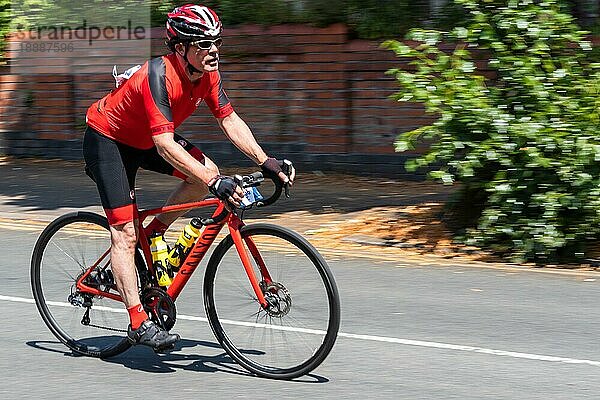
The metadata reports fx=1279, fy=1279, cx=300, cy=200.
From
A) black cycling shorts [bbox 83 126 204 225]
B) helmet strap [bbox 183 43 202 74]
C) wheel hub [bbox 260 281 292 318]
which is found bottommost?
wheel hub [bbox 260 281 292 318]

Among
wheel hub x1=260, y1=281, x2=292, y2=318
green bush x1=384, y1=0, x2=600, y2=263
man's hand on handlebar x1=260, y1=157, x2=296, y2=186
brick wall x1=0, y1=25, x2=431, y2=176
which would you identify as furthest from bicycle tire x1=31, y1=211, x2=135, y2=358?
brick wall x1=0, y1=25, x2=431, y2=176

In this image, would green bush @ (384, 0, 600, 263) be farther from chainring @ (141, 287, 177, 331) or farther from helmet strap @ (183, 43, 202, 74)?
helmet strap @ (183, 43, 202, 74)

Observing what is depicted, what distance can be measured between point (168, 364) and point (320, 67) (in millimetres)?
9068

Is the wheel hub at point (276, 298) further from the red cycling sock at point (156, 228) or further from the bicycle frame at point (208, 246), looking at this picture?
the red cycling sock at point (156, 228)

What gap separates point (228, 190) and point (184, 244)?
0.67 metres

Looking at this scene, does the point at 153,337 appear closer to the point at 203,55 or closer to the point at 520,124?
the point at 203,55

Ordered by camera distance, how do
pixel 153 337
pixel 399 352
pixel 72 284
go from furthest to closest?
pixel 72 284
pixel 399 352
pixel 153 337

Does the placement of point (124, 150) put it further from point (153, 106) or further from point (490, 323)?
point (490, 323)

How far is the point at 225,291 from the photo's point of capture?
674 centimetres

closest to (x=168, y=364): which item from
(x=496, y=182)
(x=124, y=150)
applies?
(x=124, y=150)

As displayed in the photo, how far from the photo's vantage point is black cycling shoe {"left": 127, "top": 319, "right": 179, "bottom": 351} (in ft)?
21.6

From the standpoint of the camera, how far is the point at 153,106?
249 inches

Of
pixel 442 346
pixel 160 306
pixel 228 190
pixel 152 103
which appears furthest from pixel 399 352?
pixel 152 103

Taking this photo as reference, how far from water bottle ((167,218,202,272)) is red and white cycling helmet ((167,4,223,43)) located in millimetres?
985
